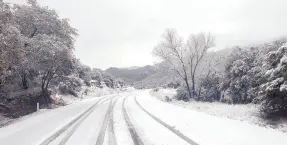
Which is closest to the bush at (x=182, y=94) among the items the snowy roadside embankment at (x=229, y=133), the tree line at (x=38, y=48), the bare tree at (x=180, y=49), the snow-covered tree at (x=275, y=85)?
the bare tree at (x=180, y=49)

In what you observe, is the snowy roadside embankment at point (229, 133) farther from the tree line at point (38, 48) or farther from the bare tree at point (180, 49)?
the bare tree at point (180, 49)

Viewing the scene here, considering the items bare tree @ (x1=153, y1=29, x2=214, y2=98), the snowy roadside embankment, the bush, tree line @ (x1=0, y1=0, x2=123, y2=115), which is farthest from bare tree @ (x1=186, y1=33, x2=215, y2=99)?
the snowy roadside embankment

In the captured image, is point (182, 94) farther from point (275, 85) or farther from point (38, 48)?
point (275, 85)

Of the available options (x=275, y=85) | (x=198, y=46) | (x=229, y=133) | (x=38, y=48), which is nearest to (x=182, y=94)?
(x=198, y=46)

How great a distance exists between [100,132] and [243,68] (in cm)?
3638

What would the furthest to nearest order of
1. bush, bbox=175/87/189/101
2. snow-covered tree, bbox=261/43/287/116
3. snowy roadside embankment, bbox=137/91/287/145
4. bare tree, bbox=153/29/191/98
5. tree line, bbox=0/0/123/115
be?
bush, bbox=175/87/189/101, bare tree, bbox=153/29/191/98, tree line, bbox=0/0/123/115, snow-covered tree, bbox=261/43/287/116, snowy roadside embankment, bbox=137/91/287/145

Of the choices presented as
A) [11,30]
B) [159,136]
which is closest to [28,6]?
[11,30]

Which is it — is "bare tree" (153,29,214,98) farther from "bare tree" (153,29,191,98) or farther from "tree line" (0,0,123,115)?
"tree line" (0,0,123,115)

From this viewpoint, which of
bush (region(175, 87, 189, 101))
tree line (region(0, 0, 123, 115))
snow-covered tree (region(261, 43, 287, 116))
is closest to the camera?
snow-covered tree (region(261, 43, 287, 116))

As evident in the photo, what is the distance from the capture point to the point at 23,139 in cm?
1364

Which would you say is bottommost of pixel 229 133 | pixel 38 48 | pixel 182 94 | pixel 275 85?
pixel 229 133

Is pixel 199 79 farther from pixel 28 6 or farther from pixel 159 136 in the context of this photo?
pixel 159 136

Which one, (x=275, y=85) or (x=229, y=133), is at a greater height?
(x=275, y=85)

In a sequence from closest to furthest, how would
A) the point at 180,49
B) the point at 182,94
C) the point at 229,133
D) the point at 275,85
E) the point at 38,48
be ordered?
the point at 229,133 → the point at 275,85 → the point at 38,48 → the point at 180,49 → the point at 182,94
